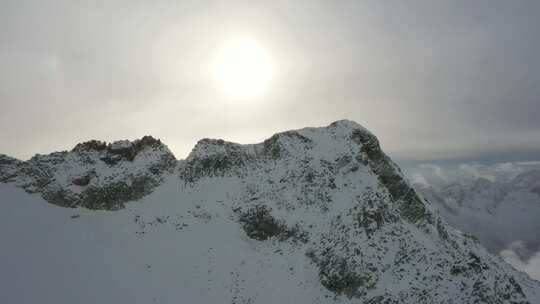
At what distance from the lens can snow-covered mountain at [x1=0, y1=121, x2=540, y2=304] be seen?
28.7 metres

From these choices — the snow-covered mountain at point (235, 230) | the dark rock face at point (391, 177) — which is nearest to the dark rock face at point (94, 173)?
the snow-covered mountain at point (235, 230)

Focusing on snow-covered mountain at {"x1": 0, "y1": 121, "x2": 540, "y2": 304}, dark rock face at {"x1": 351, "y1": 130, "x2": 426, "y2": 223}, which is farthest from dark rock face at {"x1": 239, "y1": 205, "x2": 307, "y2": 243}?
dark rock face at {"x1": 351, "y1": 130, "x2": 426, "y2": 223}

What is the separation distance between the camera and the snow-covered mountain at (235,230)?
28734 millimetres

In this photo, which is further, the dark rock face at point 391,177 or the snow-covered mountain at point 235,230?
the dark rock face at point 391,177

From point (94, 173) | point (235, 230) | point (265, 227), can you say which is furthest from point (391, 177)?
point (94, 173)

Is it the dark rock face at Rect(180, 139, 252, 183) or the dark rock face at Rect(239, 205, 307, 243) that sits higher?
the dark rock face at Rect(180, 139, 252, 183)

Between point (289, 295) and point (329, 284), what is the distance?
387cm

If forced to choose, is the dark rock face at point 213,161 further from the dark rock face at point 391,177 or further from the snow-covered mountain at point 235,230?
the dark rock face at point 391,177

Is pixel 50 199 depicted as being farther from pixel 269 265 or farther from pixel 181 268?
pixel 269 265

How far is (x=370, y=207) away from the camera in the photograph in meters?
36.6

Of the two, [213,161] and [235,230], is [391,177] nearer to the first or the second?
[235,230]

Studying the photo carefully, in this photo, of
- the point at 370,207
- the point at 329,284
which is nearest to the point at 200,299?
the point at 329,284

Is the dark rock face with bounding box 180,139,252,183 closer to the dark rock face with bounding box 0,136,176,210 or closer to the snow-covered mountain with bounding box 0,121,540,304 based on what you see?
the snow-covered mountain with bounding box 0,121,540,304

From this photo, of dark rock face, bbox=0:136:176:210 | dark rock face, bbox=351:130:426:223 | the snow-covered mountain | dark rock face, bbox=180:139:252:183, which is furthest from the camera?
dark rock face, bbox=180:139:252:183
